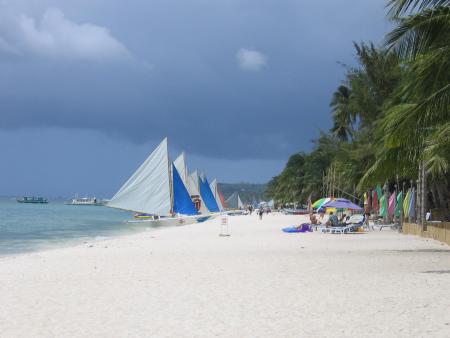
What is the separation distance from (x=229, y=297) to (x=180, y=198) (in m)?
34.6

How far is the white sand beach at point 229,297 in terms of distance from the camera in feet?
24.6

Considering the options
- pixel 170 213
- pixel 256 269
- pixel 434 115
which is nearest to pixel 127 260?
pixel 256 269

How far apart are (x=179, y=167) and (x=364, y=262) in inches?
1661

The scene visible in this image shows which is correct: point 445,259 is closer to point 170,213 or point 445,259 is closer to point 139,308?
point 139,308

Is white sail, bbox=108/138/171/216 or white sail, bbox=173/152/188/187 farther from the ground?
white sail, bbox=173/152/188/187

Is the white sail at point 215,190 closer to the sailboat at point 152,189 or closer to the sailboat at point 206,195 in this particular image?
the sailboat at point 206,195

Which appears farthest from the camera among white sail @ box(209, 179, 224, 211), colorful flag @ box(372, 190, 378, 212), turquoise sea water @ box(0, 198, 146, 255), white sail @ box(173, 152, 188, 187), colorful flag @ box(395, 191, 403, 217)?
white sail @ box(209, 179, 224, 211)

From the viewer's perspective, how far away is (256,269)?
13961 millimetres

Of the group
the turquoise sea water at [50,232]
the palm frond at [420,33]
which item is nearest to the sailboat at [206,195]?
the turquoise sea water at [50,232]

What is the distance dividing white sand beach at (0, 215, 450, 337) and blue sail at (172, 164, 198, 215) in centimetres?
2573

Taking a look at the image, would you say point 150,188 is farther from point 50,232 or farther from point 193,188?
point 193,188

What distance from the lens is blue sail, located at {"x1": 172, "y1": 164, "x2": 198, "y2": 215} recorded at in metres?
42.9

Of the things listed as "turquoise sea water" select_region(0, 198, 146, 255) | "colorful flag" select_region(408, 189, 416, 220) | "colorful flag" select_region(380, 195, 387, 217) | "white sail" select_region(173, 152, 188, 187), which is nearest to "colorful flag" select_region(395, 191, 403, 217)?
"colorful flag" select_region(408, 189, 416, 220)

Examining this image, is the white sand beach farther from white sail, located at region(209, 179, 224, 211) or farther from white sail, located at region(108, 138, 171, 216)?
white sail, located at region(209, 179, 224, 211)
